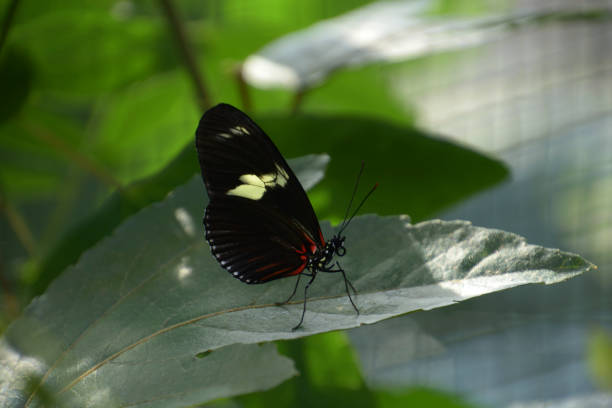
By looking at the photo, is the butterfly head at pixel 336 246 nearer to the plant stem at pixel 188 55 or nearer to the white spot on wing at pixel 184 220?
the white spot on wing at pixel 184 220

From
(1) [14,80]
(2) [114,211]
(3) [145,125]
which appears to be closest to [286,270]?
(2) [114,211]

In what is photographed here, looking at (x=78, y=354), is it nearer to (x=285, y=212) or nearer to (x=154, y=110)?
(x=285, y=212)

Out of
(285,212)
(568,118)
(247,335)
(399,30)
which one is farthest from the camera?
(568,118)

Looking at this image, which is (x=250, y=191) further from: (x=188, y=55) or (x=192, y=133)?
→ (x=192, y=133)

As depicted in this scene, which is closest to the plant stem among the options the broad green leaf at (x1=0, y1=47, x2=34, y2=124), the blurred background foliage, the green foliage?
the blurred background foliage

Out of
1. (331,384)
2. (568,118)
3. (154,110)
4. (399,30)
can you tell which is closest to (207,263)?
(331,384)

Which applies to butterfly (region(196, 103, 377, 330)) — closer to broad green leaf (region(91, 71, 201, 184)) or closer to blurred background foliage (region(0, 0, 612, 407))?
blurred background foliage (region(0, 0, 612, 407))

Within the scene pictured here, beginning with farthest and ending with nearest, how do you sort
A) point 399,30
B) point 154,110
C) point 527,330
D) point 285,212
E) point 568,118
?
point 568,118 → point 527,330 → point 154,110 → point 399,30 → point 285,212
